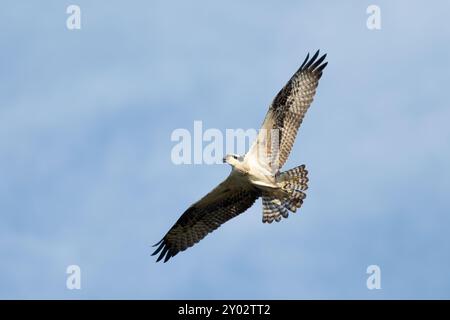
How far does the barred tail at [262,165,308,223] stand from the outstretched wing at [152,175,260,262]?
14.2 inches

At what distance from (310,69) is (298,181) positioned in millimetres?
1970

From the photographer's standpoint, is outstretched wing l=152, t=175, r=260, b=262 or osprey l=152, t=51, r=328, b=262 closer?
osprey l=152, t=51, r=328, b=262

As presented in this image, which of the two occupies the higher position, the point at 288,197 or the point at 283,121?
the point at 283,121

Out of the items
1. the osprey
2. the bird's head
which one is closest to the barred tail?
→ the osprey

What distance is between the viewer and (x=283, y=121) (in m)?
21.9

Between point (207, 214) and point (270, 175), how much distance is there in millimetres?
1543

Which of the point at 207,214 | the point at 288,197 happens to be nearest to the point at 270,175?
the point at 288,197

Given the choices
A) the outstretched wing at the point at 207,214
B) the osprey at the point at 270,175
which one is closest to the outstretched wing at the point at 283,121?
the osprey at the point at 270,175

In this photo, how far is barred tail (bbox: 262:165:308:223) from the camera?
2183cm

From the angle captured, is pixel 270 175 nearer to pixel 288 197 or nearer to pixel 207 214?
pixel 288 197

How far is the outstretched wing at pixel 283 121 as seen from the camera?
21688mm

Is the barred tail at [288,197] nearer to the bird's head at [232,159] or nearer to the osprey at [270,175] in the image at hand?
the osprey at [270,175]

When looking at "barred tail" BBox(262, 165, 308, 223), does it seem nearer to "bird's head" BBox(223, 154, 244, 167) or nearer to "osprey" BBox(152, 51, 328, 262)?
"osprey" BBox(152, 51, 328, 262)
